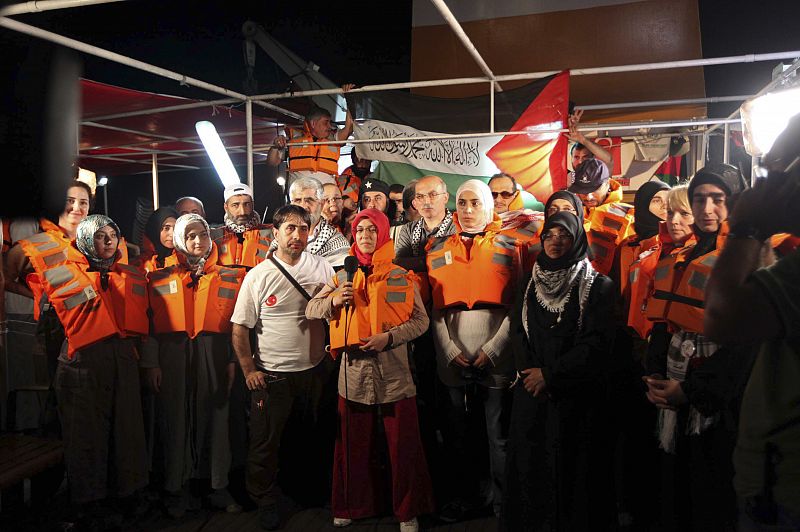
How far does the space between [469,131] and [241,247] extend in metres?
2.02

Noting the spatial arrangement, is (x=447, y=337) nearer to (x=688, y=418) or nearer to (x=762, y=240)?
(x=688, y=418)

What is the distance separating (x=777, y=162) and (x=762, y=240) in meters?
0.20

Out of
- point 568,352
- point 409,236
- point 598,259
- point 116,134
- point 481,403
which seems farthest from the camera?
point 116,134

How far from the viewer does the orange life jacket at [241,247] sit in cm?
461

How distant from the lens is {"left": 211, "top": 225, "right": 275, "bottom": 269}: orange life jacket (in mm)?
4609

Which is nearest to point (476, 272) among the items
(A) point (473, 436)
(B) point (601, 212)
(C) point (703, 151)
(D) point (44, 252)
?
(A) point (473, 436)

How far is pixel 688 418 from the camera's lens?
2887 millimetres

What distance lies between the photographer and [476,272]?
371 cm

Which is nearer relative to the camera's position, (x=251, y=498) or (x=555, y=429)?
(x=555, y=429)

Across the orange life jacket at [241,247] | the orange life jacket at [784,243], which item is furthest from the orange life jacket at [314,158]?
the orange life jacket at [784,243]

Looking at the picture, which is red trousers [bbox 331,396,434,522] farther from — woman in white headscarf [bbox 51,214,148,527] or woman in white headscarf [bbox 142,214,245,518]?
woman in white headscarf [bbox 51,214,148,527]

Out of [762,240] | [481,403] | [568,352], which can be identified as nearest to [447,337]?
[481,403]

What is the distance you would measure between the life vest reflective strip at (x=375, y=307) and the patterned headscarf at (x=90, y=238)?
1.48 m

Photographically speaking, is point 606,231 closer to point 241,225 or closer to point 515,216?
point 515,216
